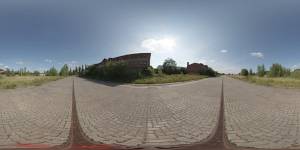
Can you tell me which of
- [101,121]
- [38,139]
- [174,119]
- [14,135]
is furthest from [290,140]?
[14,135]

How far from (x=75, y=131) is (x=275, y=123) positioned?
5.43m

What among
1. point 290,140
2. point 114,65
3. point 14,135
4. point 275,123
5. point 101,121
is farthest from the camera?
point 114,65

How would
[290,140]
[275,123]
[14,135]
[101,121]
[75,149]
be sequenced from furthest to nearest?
[101,121] → [275,123] → [14,135] → [290,140] → [75,149]

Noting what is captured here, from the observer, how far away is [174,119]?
580cm

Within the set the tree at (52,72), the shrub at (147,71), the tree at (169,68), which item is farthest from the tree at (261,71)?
the tree at (52,72)

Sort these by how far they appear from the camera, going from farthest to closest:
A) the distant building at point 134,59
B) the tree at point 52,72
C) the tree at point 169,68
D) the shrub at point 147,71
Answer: the tree at point 52,72 → the tree at point 169,68 → the shrub at point 147,71 → the distant building at point 134,59

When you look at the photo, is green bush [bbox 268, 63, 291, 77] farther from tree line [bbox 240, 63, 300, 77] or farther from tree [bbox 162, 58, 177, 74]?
tree [bbox 162, 58, 177, 74]

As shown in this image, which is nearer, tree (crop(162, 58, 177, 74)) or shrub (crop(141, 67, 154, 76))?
shrub (crop(141, 67, 154, 76))

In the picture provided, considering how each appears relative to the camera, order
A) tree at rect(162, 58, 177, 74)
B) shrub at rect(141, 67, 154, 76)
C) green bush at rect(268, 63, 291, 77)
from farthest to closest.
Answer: green bush at rect(268, 63, 291, 77) → tree at rect(162, 58, 177, 74) → shrub at rect(141, 67, 154, 76)

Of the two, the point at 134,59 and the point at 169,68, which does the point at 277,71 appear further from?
the point at 134,59

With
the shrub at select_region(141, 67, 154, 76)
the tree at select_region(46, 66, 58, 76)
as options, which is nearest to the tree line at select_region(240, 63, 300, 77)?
the shrub at select_region(141, 67, 154, 76)

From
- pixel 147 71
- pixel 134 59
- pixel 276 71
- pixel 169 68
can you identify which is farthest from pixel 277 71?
pixel 134 59

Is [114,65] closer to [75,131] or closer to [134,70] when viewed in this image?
[134,70]

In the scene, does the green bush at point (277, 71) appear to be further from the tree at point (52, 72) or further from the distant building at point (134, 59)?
the tree at point (52, 72)
